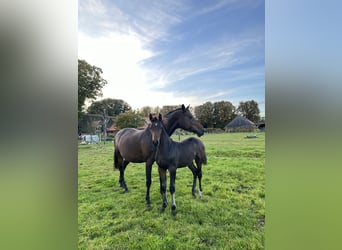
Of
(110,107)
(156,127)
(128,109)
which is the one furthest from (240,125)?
(110,107)

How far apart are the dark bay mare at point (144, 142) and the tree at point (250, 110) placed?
1.06 ft

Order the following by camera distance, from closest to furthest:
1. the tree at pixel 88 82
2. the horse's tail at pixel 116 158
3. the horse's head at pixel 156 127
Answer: the tree at pixel 88 82 < the horse's head at pixel 156 127 < the horse's tail at pixel 116 158

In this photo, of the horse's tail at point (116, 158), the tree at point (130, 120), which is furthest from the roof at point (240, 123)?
the horse's tail at point (116, 158)

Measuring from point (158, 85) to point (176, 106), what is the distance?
0.21m

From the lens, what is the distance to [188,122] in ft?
5.40

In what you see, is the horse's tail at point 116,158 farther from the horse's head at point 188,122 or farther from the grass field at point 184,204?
the horse's head at point 188,122

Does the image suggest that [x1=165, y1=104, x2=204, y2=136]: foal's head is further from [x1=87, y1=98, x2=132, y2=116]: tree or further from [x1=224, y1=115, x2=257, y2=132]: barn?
[x1=87, y1=98, x2=132, y2=116]: tree

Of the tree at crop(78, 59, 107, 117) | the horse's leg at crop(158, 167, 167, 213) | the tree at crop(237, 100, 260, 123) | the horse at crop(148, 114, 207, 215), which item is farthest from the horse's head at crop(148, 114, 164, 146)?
the tree at crop(237, 100, 260, 123)

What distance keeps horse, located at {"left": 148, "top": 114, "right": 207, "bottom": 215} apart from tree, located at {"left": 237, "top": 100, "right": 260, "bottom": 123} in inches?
15.1

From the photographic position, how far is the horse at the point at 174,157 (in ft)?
5.42

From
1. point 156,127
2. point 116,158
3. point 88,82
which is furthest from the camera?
point 116,158

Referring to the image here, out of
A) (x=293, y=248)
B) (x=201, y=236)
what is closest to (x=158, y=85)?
(x=201, y=236)

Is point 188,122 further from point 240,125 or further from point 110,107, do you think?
point 110,107

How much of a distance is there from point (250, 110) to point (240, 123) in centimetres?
13
